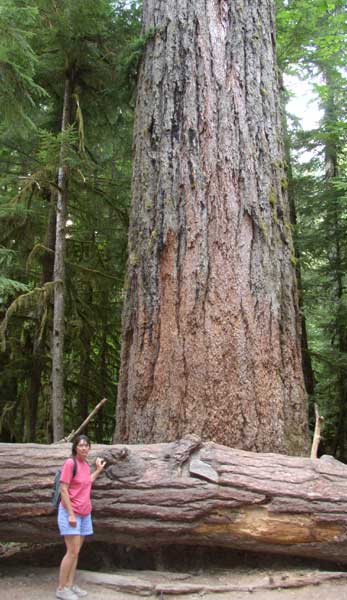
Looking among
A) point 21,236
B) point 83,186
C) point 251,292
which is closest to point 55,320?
point 21,236

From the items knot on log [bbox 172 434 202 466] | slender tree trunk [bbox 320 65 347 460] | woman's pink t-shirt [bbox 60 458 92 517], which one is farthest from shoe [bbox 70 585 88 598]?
slender tree trunk [bbox 320 65 347 460]

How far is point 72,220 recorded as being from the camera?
10.9 m

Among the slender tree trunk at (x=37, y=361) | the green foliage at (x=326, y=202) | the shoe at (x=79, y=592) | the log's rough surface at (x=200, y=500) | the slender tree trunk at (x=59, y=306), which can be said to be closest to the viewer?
the shoe at (x=79, y=592)

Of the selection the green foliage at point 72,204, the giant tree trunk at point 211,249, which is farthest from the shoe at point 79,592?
the green foliage at point 72,204

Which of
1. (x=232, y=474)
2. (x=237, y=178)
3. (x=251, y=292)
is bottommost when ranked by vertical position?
(x=232, y=474)

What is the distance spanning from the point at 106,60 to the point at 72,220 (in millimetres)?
3316

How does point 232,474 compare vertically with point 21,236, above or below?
below

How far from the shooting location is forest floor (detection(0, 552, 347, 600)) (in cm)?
378

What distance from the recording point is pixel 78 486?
399 centimetres

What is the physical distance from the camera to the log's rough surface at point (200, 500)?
13.1 ft

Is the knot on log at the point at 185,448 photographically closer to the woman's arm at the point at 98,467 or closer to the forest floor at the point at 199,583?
the woman's arm at the point at 98,467

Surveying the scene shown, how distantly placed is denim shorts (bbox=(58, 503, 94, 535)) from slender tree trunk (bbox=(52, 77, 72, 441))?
3276mm

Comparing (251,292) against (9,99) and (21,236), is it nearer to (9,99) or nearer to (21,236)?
(9,99)

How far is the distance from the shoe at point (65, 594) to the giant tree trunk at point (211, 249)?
1.37 metres
